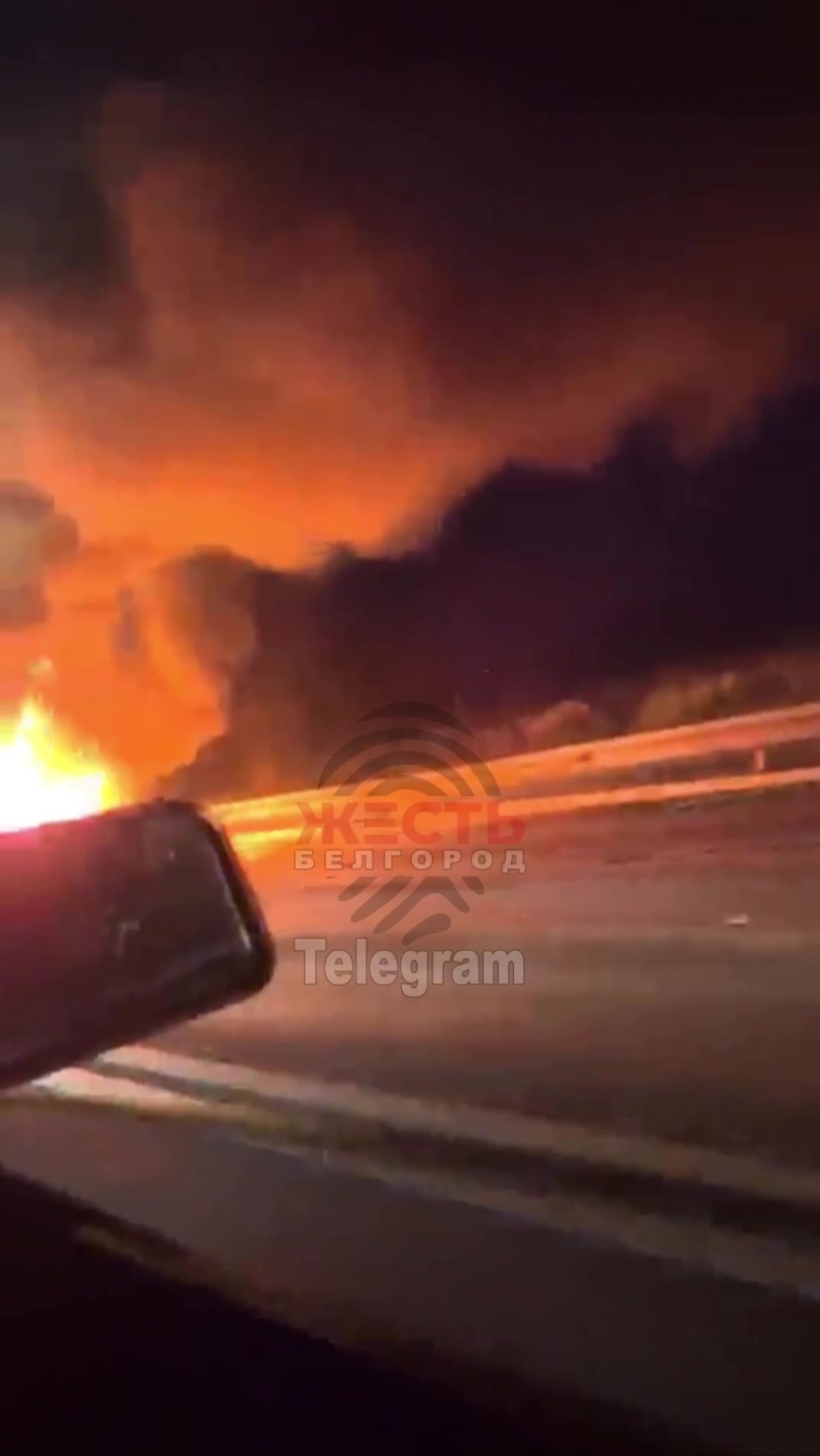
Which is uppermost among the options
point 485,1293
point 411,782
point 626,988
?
point 411,782

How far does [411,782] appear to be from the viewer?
2.95 feet

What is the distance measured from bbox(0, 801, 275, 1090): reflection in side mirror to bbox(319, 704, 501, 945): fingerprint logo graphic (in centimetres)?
8

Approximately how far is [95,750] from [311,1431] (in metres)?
0.52

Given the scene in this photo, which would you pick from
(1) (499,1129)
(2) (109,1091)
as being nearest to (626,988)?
(1) (499,1129)

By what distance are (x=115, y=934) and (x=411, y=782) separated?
0.20 metres

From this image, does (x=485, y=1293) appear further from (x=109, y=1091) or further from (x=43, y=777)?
(x=43, y=777)

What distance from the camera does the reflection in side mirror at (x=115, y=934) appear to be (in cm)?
84

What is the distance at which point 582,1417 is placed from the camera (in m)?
0.67

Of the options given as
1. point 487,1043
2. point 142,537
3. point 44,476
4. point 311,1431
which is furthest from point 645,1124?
point 44,476

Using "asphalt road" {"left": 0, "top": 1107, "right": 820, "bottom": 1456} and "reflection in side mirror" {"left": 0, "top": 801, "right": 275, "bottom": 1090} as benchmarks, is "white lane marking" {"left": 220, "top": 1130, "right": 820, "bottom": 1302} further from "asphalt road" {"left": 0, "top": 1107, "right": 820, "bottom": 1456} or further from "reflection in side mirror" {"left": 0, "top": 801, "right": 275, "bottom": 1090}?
"reflection in side mirror" {"left": 0, "top": 801, "right": 275, "bottom": 1090}

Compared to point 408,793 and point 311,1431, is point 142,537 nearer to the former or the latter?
point 408,793

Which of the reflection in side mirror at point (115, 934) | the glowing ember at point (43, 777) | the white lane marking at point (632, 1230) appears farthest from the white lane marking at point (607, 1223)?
the glowing ember at point (43, 777)

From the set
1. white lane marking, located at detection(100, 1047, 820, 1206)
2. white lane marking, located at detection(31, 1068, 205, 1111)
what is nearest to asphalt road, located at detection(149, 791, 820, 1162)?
white lane marking, located at detection(100, 1047, 820, 1206)

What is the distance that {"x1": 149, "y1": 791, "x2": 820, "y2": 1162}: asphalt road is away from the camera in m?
0.75
